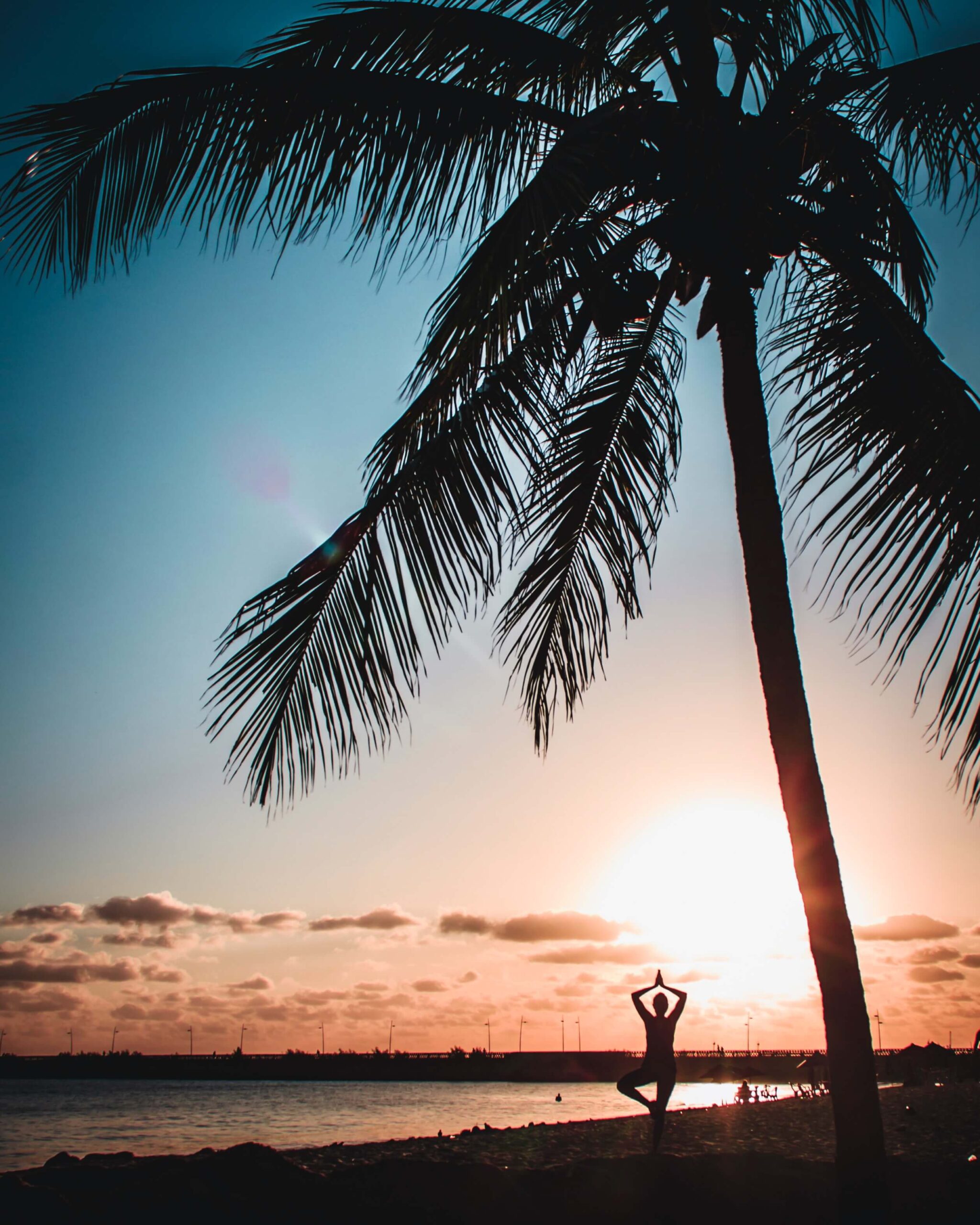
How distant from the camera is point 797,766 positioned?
11.8 feet

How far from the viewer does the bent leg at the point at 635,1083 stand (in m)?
7.88

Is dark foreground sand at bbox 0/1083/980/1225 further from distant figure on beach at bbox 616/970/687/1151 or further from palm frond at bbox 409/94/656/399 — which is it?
palm frond at bbox 409/94/656/399

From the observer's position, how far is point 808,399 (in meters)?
4.23

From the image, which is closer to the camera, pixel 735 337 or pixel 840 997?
pixel 840 997

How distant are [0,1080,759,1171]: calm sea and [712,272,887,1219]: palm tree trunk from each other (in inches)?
1159

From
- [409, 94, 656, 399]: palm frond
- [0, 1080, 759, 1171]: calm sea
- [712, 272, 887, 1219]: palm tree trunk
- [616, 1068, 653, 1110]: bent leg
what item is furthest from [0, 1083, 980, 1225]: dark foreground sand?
[0, 1080, 759, 1171]: calm sea

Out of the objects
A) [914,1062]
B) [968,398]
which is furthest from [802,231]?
[914,1062]

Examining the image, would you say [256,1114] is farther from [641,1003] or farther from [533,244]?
[533,244]

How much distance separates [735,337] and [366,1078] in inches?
6968

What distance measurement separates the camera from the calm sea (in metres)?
39.1

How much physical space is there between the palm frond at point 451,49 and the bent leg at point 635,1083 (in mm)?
7477

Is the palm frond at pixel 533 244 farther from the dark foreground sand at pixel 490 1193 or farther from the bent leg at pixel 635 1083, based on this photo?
the bent leg at pixel 635 1083

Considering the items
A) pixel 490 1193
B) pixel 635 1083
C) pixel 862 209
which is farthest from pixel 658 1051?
pixel 862 209

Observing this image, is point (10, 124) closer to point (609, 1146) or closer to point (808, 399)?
point (808, 399)
